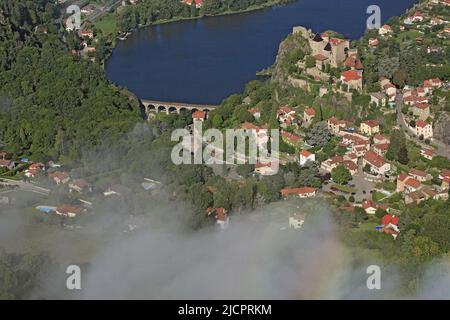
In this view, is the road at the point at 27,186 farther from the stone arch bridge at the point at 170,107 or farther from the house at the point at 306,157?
the stone arch bridge at the point at 170,107

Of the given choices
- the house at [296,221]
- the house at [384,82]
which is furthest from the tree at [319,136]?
the house at [296,221]

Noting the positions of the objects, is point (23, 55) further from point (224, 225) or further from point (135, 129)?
point (224, 225)

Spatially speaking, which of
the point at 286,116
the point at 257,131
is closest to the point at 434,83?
the point at 286,116

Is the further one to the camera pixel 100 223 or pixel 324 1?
pixel 324 1

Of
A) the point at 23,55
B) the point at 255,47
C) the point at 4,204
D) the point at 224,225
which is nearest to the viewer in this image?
the point at 224,225

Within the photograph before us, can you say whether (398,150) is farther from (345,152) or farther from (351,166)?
(345,152)
